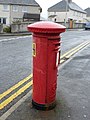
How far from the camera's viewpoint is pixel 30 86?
5.91 meters

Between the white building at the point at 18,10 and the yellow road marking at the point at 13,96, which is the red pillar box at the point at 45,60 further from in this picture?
the white building at the point at 18,10

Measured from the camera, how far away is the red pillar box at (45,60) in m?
4.22

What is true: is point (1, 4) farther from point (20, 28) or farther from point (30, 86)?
point (30, 86)

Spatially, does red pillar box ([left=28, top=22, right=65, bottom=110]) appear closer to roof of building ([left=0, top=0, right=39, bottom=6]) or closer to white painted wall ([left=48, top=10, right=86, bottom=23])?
roof of building ([left=0, top=0, right=39, bottom=6])

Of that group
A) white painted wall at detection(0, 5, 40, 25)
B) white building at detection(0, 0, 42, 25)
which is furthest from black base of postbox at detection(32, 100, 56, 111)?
white painted wall at detection(0, 5, 40, 25)

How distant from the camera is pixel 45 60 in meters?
4.34

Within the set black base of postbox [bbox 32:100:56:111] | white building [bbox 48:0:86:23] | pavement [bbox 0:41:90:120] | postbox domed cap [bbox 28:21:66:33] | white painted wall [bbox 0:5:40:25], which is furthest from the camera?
white building [bbox 48:0:86:23]

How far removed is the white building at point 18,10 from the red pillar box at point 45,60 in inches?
2000

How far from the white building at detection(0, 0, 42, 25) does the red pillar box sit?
50.8 meters

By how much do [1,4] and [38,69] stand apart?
53.0 metres

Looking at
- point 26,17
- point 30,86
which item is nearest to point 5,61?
point 30,86

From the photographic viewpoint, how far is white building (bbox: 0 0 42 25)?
181 ft

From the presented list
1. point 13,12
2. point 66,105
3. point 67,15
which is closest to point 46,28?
point 66,105

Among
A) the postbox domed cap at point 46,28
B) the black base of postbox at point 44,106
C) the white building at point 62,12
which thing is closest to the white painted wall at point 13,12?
the white building at point 62,12
